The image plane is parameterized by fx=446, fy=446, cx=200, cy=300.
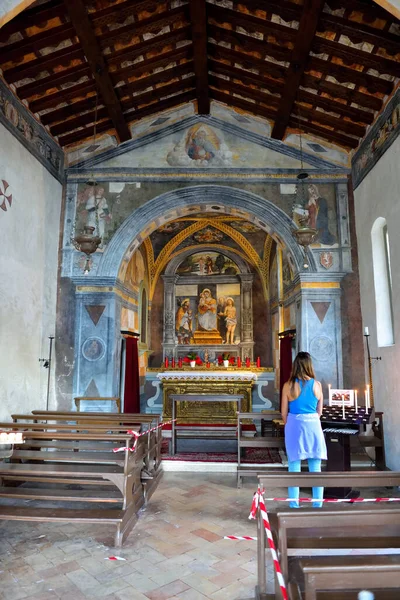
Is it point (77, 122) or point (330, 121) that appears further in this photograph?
point (77, 122)

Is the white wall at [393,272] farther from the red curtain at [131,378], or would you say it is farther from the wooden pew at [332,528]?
the red curtain at [131,378]

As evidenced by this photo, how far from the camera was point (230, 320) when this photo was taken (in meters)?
13.5

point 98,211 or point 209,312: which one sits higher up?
point 98,211

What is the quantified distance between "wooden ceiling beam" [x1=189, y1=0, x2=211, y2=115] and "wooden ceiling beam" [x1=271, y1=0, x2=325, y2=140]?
151 cm

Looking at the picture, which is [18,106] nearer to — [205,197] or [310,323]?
[205,197]

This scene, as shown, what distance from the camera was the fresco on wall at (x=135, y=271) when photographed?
11.3 m

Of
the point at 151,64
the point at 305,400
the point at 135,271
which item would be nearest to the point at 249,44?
the point at 151,64

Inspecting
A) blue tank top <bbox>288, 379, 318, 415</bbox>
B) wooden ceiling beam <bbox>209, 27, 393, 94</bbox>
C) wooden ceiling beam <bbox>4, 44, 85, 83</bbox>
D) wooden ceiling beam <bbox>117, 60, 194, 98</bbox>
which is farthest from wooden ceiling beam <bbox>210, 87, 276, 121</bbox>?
blue tank top <bbox>288, 379, 318, 415</bbox>

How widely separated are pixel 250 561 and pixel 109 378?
5549 millimetres

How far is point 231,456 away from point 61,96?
282 inches

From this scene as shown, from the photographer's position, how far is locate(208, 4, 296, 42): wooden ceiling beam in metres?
6.79

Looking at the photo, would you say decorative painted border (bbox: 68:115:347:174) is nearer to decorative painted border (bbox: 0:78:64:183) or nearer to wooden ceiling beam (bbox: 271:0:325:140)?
wooden ceiling beam (bbox: 271:0:325:140)

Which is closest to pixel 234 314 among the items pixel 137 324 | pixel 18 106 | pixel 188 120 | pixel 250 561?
pixel 137 324

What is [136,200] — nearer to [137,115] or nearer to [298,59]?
[137,115]
